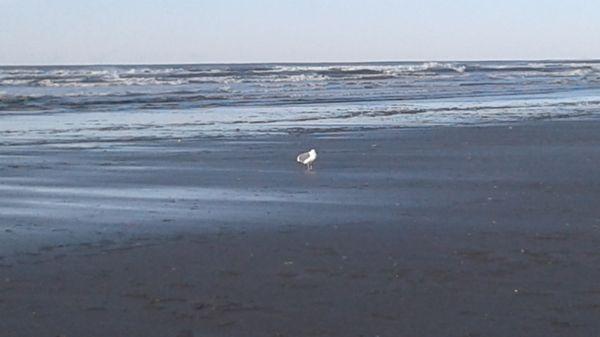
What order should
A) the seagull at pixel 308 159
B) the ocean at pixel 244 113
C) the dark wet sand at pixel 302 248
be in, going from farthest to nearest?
the ocean at pixel 244 113, the seagull at pixel 308 159, the dark wet sand at pixel 302 248

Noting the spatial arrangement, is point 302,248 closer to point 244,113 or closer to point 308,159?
point 308,159

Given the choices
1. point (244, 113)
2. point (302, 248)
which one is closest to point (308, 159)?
point (302, 248)

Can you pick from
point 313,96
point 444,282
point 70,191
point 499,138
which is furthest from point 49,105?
point 444,282

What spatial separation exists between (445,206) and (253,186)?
9.64ft

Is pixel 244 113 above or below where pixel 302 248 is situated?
above

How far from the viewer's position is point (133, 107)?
35062 millimetres

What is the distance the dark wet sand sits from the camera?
675 cm

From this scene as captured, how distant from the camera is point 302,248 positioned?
8953 millimetres

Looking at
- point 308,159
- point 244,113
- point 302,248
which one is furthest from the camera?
point 244,113

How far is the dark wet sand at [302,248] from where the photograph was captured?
266 inches

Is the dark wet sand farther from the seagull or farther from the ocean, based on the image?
the ocean

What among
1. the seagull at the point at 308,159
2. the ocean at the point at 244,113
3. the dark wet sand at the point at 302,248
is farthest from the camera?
the ocean at the point at 244,113

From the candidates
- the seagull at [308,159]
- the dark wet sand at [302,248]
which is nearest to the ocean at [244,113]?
the seagull at [308,159]

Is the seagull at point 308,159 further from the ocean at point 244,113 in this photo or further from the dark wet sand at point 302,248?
the ocean at point 244,113
